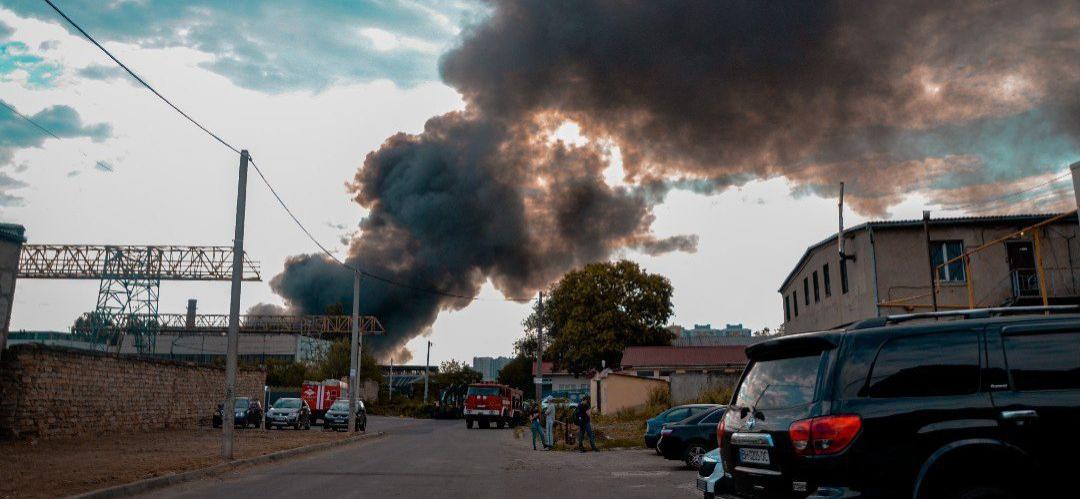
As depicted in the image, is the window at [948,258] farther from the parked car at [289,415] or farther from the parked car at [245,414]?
the parked car at [245,414]

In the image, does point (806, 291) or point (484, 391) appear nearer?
point (806, 291)

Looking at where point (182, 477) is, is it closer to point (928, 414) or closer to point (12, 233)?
point (12, 233)

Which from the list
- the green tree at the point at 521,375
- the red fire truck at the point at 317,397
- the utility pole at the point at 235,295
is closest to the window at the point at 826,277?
the utility pole at the point at 235,295

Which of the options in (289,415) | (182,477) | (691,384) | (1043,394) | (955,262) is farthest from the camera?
(691,384)

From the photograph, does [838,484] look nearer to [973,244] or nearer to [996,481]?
[996,481]

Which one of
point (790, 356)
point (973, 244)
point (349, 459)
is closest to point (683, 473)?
point (349, 459)

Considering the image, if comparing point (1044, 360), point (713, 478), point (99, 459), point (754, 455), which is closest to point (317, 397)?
point (99, 459)

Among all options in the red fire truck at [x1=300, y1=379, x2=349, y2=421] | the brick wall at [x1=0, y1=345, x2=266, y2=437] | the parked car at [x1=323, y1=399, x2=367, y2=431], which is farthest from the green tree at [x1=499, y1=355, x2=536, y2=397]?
the brick wall at [x1=0, y1=345, x2=266, y2=437]

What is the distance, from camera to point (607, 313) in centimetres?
6494

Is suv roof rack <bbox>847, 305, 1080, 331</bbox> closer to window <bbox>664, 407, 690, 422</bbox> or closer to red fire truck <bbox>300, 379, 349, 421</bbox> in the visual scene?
window <bbox>664, 407, 690, 422</bbox>

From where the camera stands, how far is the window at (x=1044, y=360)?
532 cm

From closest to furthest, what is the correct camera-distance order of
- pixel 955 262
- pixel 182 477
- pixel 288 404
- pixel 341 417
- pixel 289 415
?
pixel 182 477
pixel 955 262
pixel 289 415
pixel 288 404
pixel 341 417

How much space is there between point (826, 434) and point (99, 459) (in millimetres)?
15354

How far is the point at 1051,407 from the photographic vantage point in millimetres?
5199
